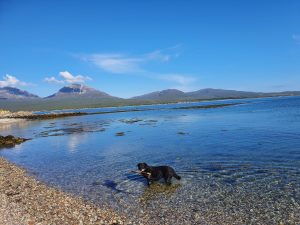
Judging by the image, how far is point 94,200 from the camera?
44.0ft

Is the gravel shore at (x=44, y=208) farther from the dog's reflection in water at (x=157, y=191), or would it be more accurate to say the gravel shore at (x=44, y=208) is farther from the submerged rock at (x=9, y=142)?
the submerged rock at (x=9, y=142)

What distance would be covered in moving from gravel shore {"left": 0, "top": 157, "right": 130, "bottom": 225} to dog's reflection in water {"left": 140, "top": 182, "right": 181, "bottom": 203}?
2.13 metres

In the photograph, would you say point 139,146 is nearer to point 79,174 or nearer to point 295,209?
point 79,174

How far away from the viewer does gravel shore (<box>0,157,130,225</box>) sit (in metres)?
10.5

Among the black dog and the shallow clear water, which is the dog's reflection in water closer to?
the shallow clear water

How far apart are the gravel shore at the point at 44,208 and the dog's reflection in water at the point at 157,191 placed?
6.98ft

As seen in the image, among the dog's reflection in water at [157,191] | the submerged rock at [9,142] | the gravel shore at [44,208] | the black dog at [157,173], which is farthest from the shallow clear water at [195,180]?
the submerged rock at [9,142]

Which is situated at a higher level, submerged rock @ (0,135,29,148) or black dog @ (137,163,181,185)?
black dog @ (137,163,181,185)

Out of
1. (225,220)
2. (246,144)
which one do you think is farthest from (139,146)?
(225,220)

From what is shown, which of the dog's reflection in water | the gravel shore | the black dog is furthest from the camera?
the black dog

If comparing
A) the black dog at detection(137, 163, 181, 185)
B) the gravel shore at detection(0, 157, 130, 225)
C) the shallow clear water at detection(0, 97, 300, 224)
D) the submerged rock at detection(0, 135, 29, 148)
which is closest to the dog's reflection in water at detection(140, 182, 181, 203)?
the shallow clear water at detection(0, 97, 300, 224)

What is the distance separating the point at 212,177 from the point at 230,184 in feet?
5.12

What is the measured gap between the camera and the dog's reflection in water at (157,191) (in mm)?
13309

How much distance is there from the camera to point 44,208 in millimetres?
11852
